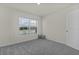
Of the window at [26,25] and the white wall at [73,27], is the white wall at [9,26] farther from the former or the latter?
the white wall at [73,27]

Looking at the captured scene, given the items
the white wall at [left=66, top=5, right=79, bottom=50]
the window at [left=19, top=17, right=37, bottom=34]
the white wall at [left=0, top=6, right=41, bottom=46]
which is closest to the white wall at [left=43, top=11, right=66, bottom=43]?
the white wall at [left=66, top=5, right=79, bottom=50]

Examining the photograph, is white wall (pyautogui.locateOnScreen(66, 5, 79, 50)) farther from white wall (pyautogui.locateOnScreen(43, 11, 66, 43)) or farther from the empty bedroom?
white wall (pyautogui.locateOnScreen(43, 11, 66, 43))

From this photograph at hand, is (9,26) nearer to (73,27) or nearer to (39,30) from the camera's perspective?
(73,27)

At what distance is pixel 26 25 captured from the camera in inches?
315

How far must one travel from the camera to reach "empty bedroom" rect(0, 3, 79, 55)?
4.74 meters

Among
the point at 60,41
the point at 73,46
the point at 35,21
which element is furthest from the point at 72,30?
the point at 35,21

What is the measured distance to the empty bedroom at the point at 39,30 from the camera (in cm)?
474

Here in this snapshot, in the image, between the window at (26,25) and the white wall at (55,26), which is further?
the window at (26,25)

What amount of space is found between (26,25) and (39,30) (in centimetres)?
194

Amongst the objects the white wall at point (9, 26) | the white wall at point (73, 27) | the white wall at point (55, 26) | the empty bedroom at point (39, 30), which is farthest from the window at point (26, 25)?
the white wall at point (73, 27)

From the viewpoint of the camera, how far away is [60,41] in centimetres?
686

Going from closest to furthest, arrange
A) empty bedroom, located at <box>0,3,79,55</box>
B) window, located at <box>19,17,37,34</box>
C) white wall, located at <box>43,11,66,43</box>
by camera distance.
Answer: empty bedroom, located at <box>0,3,79,55</box> → white wall, located at <box>43,11,66,43</box> → window, located at <box>19,17,37,34</box>

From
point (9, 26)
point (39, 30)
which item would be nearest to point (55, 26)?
point (39, 30)
